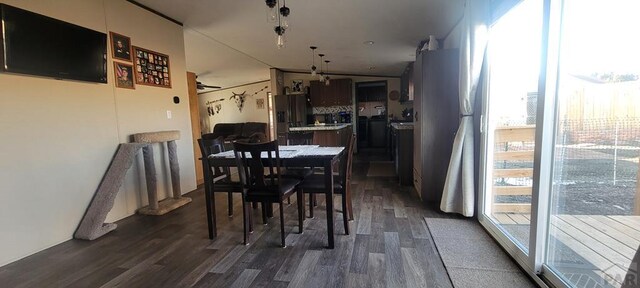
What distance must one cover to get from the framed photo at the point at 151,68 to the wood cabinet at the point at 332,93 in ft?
15.0

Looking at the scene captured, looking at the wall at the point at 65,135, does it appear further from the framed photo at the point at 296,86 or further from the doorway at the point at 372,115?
the doorway at the point at 372,115

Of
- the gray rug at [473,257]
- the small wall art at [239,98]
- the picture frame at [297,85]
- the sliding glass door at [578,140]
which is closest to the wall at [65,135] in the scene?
the gray rug at [473,257]

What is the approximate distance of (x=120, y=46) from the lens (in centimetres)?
302

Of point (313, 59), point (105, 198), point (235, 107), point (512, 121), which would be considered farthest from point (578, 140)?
point (235, 107)

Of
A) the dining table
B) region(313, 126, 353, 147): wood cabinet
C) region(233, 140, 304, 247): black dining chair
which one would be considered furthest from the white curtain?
region(313, 126, 353, 147): wood cabinet

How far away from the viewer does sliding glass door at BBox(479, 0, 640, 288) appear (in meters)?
1.21

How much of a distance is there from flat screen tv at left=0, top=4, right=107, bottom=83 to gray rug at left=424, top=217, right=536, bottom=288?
354 cm

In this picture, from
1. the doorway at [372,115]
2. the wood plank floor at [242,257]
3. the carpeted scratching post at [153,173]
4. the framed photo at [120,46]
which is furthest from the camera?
the doorway at [372,115]

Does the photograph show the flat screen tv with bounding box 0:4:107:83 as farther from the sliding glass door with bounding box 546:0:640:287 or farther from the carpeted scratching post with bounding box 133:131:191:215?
the sliding glass door with bounding box 546:0:640:287

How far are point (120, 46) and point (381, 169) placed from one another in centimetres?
436

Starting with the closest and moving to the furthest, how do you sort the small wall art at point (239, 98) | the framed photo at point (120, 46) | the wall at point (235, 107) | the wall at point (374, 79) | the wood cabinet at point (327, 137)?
1. the framed photo at point (120, 46)
2. the wood cabinet at point (327, 137)
3. the wall at point (374, 79)
4. the wall at point (235, 107)
5. the small wall art at point (239, 98)

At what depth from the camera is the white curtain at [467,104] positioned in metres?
2.45

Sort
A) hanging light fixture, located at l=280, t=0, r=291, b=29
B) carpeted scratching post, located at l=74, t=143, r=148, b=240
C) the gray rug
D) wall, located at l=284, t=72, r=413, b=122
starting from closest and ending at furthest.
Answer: the gray rug
hanging light fixture, located at l=280, t=0, r=291, b=29
carpeted scratching post, located at l=74, t=143, r=148, b=240
wall, located at l=284, t=72, r=413, b=122

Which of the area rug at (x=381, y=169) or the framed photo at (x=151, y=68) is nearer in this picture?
the framed photo at (x=151, y=68)
